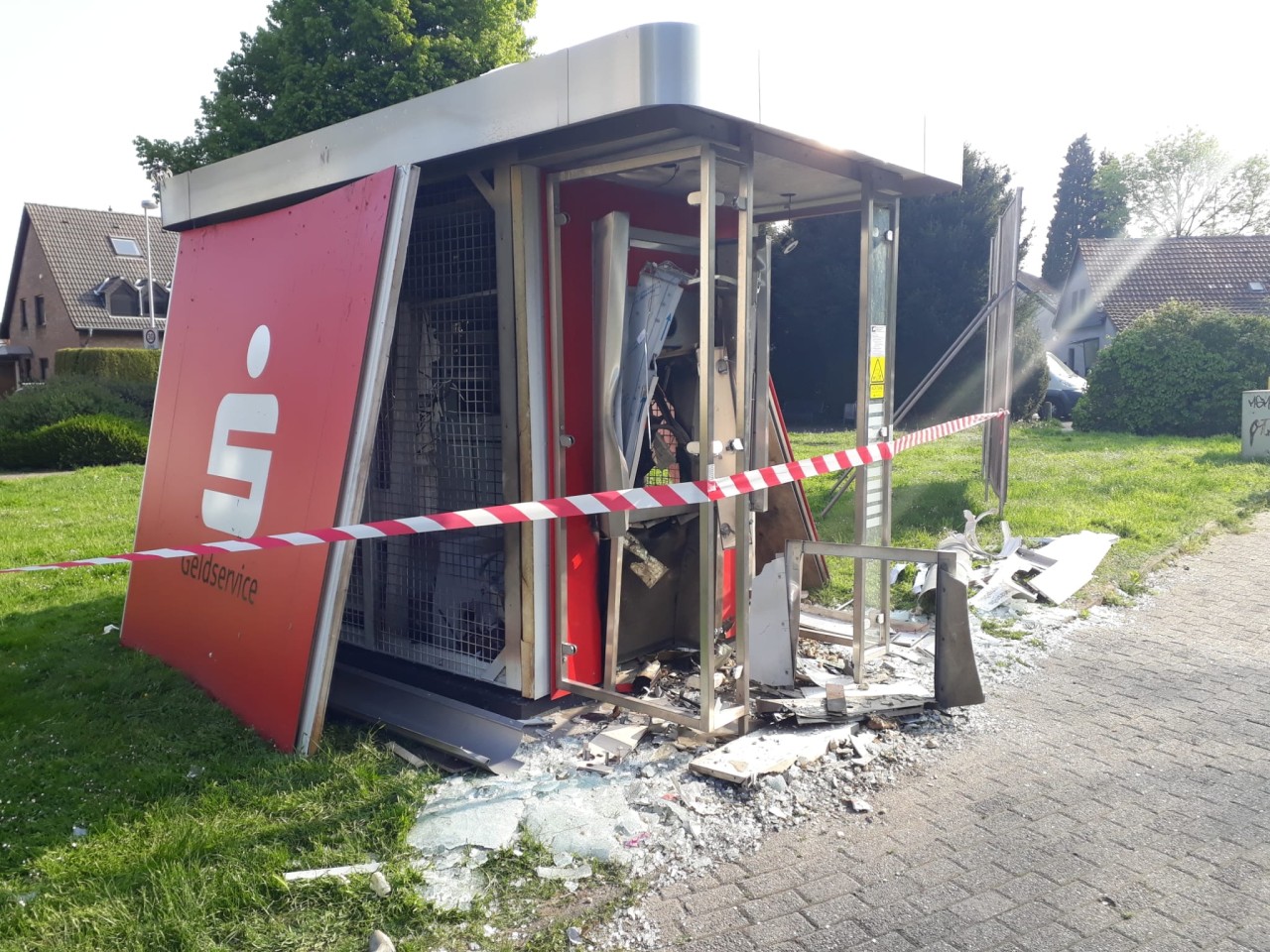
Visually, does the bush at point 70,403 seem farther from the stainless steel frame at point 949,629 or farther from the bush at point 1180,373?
the bush at point 1180,373

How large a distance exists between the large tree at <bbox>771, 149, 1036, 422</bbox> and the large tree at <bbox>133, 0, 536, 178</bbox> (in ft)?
26.6

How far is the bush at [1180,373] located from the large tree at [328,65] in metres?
13.8

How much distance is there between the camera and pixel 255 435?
181 inches

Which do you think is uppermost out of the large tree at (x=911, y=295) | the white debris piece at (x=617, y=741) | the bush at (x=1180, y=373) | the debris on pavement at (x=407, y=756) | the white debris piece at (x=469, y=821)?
the large tree at (x=911, y=295)

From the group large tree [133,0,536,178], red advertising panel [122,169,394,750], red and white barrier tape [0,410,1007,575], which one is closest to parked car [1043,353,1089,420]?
large tree [133,0,536,178]

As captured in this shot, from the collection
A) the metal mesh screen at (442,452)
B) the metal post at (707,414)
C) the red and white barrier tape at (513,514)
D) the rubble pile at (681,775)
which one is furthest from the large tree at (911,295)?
the metal post at (707,414)

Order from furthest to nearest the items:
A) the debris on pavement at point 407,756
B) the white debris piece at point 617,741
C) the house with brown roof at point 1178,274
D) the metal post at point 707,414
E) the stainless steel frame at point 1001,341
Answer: the house with brown roof at point 1178,274 < the stainless steel frame at point 1001,341 < the white debris piece at point 617,741 < the debris on pavement at point 407,756 < the metal post at point 707,414

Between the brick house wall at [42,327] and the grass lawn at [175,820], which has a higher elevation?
the brick house wall at [42,327]

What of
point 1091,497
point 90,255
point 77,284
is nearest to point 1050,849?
point 1091,497

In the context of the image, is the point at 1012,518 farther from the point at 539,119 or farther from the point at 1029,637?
the point at 539,119

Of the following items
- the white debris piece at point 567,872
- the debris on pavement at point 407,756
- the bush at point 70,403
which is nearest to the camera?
the white debris piece at point 567,872

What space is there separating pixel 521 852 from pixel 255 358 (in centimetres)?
285

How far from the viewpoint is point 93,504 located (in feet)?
34.8

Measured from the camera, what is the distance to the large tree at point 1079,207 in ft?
209
